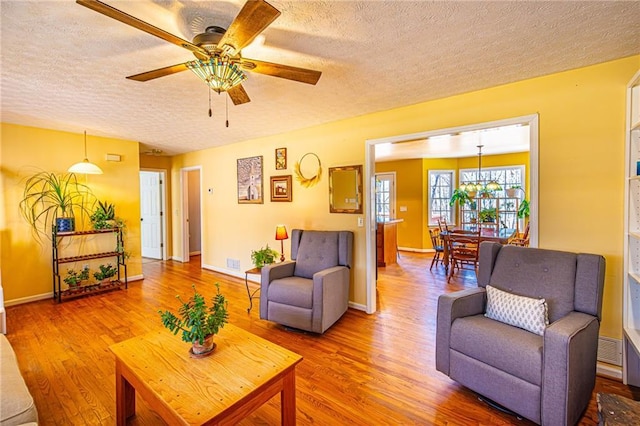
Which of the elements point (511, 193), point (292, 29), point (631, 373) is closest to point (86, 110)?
point (292, 29)

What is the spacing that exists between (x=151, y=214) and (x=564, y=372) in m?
7.44

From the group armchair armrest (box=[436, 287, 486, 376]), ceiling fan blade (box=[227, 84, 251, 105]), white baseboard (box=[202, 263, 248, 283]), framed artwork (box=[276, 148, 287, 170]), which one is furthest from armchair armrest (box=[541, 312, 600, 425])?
white baseboard (box=[202, 263, 248, 283])

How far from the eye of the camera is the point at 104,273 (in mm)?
4441

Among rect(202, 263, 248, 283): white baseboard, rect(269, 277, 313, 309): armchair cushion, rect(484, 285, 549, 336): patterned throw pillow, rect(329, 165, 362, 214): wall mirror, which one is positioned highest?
rect(329, 165, 362, 214): wall mirror

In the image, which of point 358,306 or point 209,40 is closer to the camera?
point 209,40

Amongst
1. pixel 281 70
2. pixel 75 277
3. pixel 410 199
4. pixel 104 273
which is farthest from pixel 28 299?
pixel 410 199

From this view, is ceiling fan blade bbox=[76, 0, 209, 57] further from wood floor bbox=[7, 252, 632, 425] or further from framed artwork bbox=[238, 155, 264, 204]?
framed artwork bbox=[238, 155, 264, 204]

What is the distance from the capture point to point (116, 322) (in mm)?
3277

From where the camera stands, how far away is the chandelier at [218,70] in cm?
168

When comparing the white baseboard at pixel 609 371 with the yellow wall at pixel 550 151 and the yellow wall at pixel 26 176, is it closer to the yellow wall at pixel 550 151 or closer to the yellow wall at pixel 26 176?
the yellow wall at pixel 550 151

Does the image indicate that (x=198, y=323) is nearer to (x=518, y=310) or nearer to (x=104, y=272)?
(x=518, y=310)

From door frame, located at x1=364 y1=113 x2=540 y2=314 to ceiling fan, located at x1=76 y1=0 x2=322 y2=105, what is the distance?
1.64 m

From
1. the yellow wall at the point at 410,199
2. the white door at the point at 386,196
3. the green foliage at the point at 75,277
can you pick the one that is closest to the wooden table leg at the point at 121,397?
the green foliage at the point at 75,277

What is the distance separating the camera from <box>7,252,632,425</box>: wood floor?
186 cm
